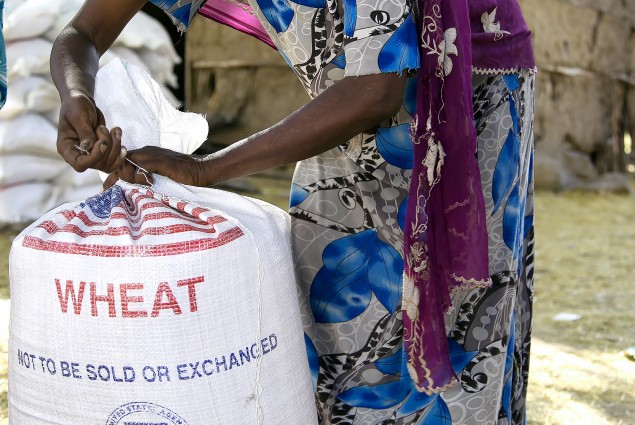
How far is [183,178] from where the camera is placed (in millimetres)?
1243

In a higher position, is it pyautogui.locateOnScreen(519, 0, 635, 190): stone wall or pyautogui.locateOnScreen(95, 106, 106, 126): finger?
pyautogui.locateOnScreen(95, 106, 106, 126): finger

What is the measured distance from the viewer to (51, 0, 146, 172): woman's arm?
1224 millimetres

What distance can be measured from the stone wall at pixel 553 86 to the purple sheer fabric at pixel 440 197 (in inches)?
217

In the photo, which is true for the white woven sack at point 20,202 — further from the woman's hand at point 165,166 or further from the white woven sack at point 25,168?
the woman's hand at point 165,166

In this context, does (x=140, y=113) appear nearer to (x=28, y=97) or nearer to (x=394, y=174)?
(x=394, y=174)

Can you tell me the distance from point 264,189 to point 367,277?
4.86 metres

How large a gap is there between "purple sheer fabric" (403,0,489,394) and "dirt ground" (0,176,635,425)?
128 centimetres

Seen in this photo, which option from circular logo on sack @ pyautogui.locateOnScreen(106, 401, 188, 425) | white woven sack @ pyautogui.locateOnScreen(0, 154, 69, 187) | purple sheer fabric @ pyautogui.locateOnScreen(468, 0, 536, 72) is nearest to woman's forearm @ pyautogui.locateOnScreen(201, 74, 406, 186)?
purple sheer fabric @ pyautogui.locateOnScreen(468, 0, 536, 72)

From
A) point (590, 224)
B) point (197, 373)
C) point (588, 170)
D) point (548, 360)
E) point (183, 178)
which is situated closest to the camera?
point (197, 373)

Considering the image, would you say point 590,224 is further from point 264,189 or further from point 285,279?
point 285,279

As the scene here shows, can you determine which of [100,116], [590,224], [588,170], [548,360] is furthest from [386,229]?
[588,170]

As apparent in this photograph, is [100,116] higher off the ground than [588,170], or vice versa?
[100,116]

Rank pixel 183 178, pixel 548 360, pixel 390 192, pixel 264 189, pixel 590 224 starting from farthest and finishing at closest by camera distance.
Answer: pixel 264 189 < pixel 590 224 < pixel 548 360 < pixel 390 192 < pixel 183 178

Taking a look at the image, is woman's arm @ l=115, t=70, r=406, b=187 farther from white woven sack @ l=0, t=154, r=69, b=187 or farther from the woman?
white woven sack @ l=0, t=154, r=69, b=187
